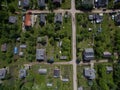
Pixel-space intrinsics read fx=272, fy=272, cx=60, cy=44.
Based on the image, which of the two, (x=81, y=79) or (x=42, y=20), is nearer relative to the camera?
(x=81, y=79)

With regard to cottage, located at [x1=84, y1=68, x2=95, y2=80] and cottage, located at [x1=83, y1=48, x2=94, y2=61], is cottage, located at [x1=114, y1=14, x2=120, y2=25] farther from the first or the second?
cottage, located at [x1=84, y1=68, x2=95, y2=80]

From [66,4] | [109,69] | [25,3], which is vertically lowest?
[109,69]

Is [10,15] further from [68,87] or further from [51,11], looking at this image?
[68,87]

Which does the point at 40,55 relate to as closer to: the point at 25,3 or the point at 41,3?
the point at 41,3

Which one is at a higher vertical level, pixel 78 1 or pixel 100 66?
pixel 78 1

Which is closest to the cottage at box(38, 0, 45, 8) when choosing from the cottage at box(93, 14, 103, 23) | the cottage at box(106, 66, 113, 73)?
the cottage at box(93, 14, 103, 23)

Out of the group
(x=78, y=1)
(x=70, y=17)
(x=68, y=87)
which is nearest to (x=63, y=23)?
(x=70, y=17)

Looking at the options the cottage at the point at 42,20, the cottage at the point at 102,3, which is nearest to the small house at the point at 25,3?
the cottage at the point at 42,20

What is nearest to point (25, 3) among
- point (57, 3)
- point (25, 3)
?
point (25, 3)

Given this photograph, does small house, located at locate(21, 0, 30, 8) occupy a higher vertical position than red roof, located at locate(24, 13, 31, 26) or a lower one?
higher

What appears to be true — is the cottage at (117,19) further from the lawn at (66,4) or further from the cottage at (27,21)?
the cottage at (27,21)

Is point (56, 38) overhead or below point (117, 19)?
below
